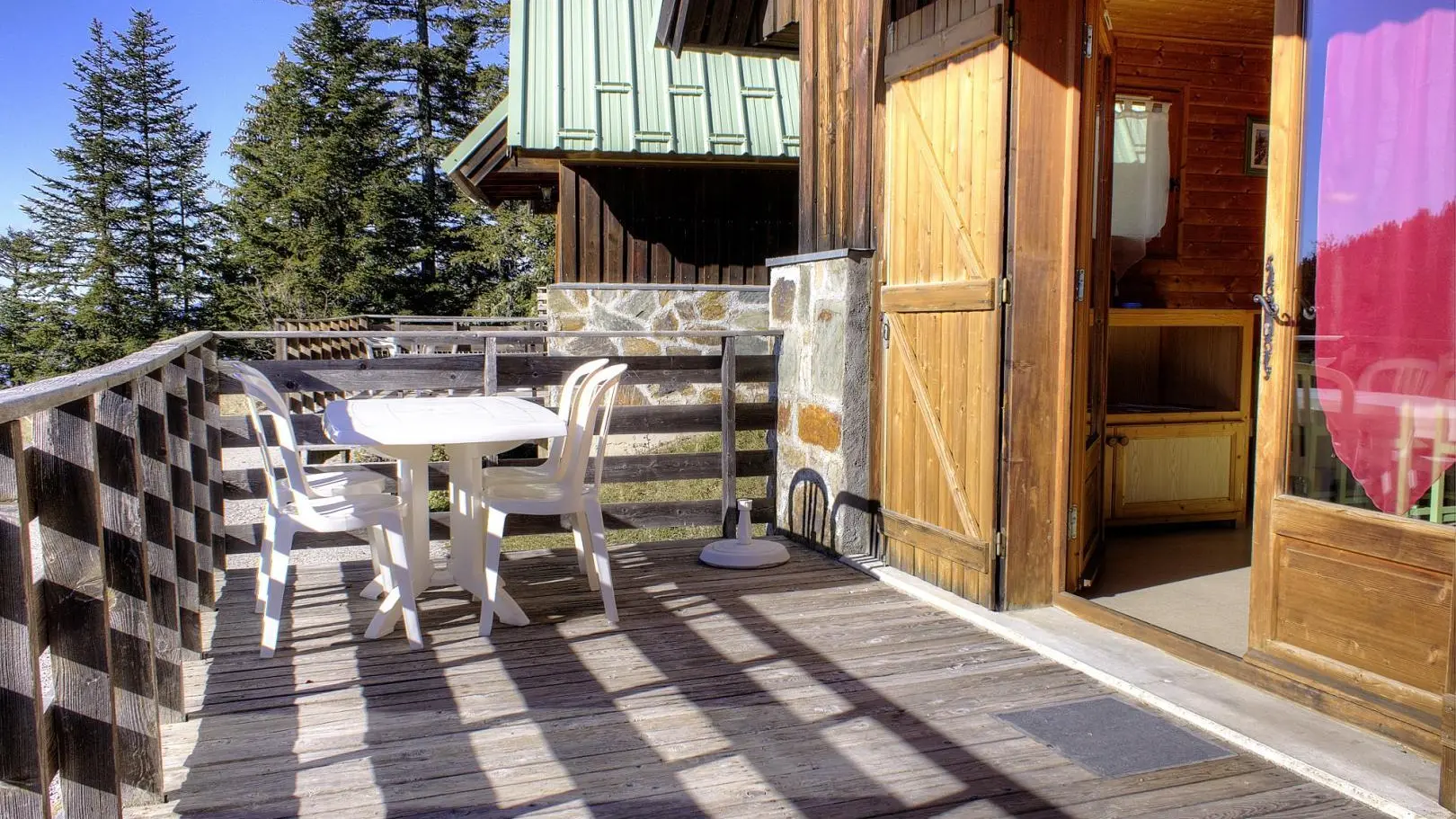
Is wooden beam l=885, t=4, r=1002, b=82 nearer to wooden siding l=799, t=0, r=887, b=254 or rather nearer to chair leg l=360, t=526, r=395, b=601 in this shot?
wooden siding l=799, t=0, r=887, b=254

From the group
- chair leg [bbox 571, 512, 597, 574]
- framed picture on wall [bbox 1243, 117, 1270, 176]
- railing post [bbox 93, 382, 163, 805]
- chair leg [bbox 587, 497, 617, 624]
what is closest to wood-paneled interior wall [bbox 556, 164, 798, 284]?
framed picture on wall [bbox 1243, 117, 1270, 176]

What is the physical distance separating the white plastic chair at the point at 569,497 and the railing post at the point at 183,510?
0.92m

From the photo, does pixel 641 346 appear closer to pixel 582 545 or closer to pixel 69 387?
pixel 582 545

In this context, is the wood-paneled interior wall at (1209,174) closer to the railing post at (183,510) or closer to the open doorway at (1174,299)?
the open doorway at (1174,299)

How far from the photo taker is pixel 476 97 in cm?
2366

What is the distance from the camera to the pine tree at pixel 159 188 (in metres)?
24.6

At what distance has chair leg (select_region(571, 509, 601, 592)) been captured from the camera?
4227 millimetres

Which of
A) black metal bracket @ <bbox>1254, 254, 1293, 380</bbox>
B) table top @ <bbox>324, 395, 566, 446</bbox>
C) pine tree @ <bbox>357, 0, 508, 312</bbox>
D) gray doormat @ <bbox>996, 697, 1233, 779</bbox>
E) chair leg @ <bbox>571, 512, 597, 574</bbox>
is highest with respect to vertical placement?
pine tree @ <bbox>357, 0, 508, 312</bbox>

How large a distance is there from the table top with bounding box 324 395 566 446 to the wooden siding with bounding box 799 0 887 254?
1.84m

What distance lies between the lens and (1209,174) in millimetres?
6117

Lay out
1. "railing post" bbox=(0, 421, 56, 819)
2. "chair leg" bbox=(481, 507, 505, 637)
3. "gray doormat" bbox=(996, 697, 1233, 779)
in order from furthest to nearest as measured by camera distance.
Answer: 1. "chair leg" bbox=(481, 507, 505, 637)
2. "gray doormat" bbox=(996, 697, 1233, 779)
3. "railing post" bbox=(0, 421, 56, 819)

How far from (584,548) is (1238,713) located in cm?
244

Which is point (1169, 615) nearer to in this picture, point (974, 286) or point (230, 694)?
point (974, 286)

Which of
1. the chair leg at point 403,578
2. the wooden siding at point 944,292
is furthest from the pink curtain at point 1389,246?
the chair leg at point 403,578
